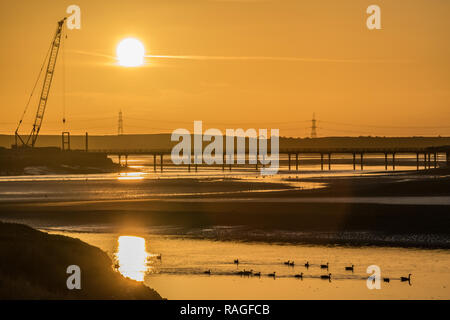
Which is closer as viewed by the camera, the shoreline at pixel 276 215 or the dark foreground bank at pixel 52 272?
the dark foreground bank at pixel 52 272

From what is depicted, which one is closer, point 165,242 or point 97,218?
point 165,242

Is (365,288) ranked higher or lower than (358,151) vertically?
lower

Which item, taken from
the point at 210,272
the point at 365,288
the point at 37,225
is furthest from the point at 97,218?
the point at 365,288

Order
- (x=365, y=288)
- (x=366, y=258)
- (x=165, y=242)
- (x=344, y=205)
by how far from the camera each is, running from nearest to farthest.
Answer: (x=365, y=288) → (x=366, y=258) → (x=165, y=242) → (x=344, y=205)

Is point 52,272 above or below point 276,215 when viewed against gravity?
below

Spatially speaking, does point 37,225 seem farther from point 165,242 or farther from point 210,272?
point 210,272

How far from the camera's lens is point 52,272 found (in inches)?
1088

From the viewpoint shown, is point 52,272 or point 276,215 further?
point 276,215

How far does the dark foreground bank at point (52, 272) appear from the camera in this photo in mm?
24391

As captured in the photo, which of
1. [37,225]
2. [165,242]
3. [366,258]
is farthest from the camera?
[37,225]

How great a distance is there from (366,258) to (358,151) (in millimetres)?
→ 161512

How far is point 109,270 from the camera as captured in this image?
3089 cm

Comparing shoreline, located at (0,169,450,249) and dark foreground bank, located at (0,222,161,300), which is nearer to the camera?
dark foreground bank, located at (0,222,161,300)

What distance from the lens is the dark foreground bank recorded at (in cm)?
2439
